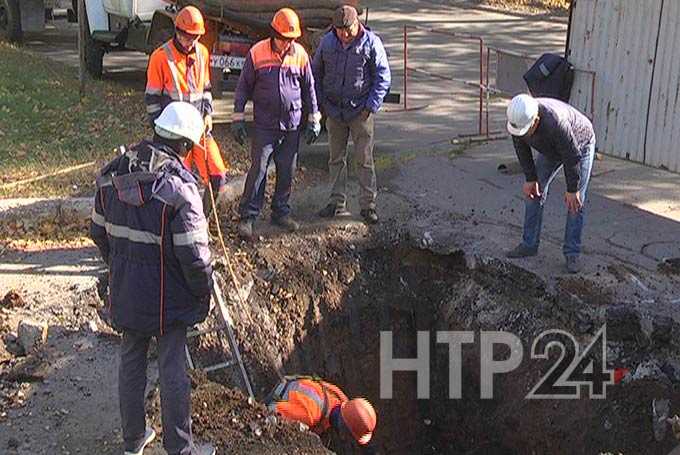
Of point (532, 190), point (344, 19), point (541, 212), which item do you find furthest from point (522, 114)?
point (344, 19)

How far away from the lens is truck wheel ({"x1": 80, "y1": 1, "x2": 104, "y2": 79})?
564 inches

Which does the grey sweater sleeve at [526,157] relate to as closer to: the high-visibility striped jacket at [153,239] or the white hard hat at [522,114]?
the white hard hat at [522,114]

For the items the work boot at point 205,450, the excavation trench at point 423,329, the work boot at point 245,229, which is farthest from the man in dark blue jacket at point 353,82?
the work boot at point 205,450

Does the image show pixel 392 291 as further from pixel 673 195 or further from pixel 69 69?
pixel 69 69

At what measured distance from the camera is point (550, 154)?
25.5 feet

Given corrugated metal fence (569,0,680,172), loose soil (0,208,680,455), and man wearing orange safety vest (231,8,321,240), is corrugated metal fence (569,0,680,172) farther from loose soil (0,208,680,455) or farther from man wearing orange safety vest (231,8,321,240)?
man wearing orange safety vest (231,8,321,240)

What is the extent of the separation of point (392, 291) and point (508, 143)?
4.08 meters

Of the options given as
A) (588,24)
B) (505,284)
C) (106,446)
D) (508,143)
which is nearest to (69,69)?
(508,143)

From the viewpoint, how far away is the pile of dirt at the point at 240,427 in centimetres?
535

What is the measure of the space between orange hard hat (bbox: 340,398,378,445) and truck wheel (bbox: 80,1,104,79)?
1007cm

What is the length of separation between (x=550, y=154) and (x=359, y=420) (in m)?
3.17

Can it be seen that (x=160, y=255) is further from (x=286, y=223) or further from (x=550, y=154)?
(x=550, y=154)

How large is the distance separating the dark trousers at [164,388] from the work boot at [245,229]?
3299mm

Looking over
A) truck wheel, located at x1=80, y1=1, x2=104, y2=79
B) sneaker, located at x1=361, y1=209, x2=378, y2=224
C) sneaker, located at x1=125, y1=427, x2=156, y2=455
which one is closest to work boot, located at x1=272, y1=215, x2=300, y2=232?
sneaker, located at x1=361, y1=209, x2=378, y2=224
